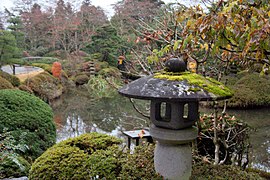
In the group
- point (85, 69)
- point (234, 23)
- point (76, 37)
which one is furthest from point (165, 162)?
point (76, 37)

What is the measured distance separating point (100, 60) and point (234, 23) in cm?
1708

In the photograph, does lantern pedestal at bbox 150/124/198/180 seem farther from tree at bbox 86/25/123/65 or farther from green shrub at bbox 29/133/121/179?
tree at bbox 86/25/123/65

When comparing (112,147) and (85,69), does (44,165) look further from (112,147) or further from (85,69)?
(85,69)

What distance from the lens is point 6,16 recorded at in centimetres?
2192

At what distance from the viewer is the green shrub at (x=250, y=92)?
10.8 meters

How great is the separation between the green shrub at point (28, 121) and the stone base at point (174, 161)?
2.18 metres

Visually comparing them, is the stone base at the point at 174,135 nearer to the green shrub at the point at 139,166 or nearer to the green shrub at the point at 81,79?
the green shrub at the point at 139,166

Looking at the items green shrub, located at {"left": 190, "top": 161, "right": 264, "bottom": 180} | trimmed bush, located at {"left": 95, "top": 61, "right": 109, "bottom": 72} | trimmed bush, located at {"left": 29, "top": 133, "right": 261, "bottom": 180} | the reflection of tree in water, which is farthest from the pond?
trimmed bush, located at {"left": 95, "top": 61, "right": 109, "bottom": 72}

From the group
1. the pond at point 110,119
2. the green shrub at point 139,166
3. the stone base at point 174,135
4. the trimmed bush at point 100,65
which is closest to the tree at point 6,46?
the pond at point 110,119

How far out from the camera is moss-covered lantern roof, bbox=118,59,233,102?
232 centimetres

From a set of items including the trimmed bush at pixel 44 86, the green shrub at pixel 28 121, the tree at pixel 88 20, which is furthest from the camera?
the tree at pixel 88 20

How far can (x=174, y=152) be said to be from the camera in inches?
101

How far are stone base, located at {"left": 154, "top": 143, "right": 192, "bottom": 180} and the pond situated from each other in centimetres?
220

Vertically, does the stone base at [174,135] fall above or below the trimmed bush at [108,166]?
above
